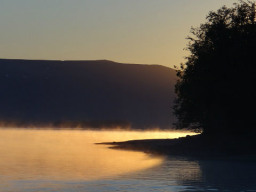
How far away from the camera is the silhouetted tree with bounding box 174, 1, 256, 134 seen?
69688 millimetres

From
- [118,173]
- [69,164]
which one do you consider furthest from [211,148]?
[118,173]

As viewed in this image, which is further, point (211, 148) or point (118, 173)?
point (211, 148)

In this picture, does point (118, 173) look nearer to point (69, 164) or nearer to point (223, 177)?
point (223, 177)

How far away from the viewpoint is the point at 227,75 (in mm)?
70000

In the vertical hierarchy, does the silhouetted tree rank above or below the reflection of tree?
above

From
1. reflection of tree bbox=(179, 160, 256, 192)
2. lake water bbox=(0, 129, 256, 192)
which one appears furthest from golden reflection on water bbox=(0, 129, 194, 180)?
reflection of tree bbox=(179, 160, 256, 192)

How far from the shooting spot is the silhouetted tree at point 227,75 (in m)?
69.7

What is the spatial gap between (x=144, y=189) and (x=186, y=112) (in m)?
44.2

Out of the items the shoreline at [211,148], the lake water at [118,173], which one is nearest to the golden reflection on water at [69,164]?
the lake water at [118,173]

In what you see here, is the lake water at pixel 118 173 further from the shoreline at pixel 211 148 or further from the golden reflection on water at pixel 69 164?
the shoreline at pixel 211 148

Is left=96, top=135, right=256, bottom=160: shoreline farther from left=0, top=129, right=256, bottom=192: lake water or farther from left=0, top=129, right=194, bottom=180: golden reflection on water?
left=0, top=129, right=256, bottom=192: lake water

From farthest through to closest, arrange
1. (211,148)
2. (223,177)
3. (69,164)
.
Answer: (211,148) → (69,164) → (223,177)

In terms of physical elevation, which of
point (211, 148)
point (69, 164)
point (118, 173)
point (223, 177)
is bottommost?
point (223, 177)

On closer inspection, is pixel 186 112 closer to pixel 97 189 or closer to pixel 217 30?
pixel 217 30
